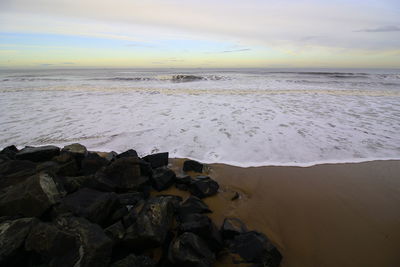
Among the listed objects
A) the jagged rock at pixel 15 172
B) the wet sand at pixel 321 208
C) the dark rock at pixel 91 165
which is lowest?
the wet sand at pixel 321 208

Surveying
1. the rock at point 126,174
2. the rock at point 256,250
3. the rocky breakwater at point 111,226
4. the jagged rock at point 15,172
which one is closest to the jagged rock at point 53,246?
the rocky breakwater at point 111,226

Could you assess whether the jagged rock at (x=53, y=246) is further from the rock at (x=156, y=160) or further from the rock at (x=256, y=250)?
the rock at (x=156, y=160)

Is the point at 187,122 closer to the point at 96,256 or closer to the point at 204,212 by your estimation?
the point at 204,212

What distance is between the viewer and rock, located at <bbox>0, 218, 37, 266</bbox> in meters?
2.30

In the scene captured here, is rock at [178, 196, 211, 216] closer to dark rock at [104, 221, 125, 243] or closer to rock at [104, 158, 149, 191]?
dark rock at [104, 221, 125, 243]

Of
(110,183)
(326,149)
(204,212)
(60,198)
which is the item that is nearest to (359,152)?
(326,149)

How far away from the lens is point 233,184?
173 inches

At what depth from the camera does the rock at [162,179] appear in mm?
4137

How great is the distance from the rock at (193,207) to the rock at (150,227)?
0.30 m

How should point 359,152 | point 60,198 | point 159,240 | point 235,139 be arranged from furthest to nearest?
point 235,139 → point 359,152 → point 60,198 → point 159,240

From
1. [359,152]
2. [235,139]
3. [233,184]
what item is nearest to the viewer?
[233,184]

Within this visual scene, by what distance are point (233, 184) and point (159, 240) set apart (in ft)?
6.83

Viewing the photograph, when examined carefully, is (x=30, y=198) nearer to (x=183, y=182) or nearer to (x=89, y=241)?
(x=89, y=241)

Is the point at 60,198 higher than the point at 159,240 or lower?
higher
